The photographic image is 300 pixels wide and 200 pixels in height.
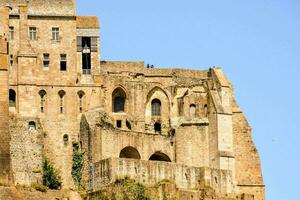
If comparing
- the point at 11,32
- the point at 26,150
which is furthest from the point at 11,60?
the point at 26,150

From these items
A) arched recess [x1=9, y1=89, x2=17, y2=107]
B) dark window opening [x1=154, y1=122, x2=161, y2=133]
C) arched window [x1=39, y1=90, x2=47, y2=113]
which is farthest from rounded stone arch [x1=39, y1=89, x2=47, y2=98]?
dark window opening [x1=154, y1=122, x2=161, y2=133]

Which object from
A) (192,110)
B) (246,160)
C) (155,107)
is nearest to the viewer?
(246,160)

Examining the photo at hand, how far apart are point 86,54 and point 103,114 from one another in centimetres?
501

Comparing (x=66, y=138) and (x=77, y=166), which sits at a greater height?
(x=66, y=138)

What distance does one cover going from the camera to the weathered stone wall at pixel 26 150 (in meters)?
113

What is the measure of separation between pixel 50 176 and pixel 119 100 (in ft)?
33.4

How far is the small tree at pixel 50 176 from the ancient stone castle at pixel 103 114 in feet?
2.38

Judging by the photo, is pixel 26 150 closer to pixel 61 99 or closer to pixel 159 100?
pixel 61 99

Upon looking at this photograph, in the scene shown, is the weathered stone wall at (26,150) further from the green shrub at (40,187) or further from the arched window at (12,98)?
the arched window at (12,98)

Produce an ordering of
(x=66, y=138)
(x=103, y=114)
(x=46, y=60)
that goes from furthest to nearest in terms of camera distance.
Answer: (x=46, y=60)
(x=103, y=114)
(x=66, y=138)

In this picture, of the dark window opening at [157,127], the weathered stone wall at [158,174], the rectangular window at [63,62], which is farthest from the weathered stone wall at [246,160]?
the rectangular window at [63,62]

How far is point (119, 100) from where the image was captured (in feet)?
398

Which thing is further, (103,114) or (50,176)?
(103,114)

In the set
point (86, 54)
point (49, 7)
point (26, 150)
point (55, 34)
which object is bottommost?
point (26, 150)
